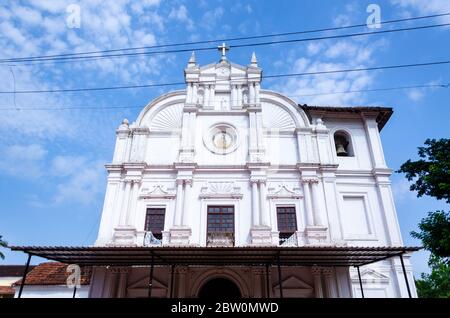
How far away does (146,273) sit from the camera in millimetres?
13219

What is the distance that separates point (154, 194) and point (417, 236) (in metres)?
12.1

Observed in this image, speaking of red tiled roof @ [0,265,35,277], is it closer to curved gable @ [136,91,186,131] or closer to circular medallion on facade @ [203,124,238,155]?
curved gable @ [136,91,186,131]

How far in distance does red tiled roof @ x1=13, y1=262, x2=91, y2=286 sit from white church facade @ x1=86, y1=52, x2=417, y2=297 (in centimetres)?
362

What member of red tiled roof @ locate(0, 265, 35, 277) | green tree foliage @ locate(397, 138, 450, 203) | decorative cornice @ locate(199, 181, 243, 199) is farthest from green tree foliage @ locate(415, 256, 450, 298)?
red tiled roof @ locate(0, 265, 35, 277)

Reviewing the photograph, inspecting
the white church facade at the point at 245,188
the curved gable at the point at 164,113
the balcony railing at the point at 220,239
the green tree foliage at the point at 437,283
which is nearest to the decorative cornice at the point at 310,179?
the white church facade at the point at 245,188

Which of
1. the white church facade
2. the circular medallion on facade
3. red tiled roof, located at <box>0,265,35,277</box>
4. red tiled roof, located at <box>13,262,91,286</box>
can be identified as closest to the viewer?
the white church facade

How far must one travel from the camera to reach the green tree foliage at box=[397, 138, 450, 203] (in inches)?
531

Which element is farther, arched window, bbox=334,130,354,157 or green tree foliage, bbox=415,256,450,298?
green tree foliage, bbox=415,256,450,298

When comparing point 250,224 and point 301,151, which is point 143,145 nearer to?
point 250,224

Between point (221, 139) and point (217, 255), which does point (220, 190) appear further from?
point (217, 255)

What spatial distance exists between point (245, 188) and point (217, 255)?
4.78m

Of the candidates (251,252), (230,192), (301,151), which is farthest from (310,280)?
(301,151)

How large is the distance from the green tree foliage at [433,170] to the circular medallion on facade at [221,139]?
859 cm

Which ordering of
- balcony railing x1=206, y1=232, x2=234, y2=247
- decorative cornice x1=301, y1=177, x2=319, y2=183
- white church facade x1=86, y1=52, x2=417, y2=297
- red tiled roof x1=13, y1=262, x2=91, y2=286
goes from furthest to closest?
red tiled roof x1=13, y1=262, x2=91, y2=286
decorative cornice x1=301, y1=177, x2=319, y2=183
balcony railing x1=206, y1=232, x2=234, y2=247
white church facade x1=86, y1=52, x2=417, y2=297
